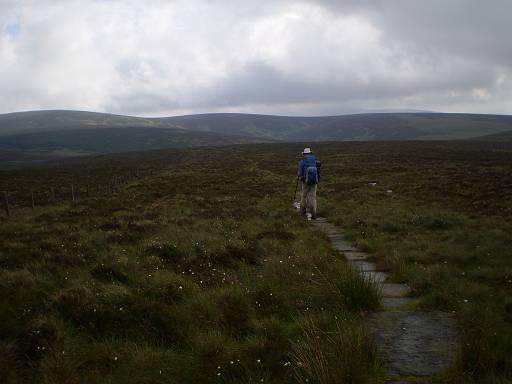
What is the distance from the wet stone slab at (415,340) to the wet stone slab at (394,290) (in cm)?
90

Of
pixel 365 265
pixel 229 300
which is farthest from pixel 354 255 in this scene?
pixel 229 300

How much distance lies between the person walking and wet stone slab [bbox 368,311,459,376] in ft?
28.2

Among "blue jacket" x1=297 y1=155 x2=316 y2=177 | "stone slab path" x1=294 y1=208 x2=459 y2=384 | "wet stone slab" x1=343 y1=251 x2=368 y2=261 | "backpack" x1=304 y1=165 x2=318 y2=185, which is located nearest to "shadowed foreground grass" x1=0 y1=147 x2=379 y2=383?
"stone slab path" x1=294 y1=208 x2=459 y2=384

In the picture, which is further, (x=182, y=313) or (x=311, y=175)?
(x=311, y=175)

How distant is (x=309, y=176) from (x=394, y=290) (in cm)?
746

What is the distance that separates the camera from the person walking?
13.6 metres

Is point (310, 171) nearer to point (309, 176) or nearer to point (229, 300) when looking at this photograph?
point (309, 176)

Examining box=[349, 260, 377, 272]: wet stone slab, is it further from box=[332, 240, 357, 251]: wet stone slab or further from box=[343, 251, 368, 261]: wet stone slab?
box=[332, 240, 357, 251]: wet stone slab

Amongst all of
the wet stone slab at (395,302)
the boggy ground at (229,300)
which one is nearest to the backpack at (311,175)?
the boggy ground at (229,300)

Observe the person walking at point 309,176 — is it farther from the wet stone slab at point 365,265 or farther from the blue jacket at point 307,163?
the wet stone slab at point 365,265

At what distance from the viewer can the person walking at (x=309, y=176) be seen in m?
13.6

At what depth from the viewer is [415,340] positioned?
14.3 ft

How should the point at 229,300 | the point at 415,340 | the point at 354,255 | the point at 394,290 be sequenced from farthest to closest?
1. the point at 354,255
2. the point at 394,290
3. the point at 229,300
4. the point at 415,340

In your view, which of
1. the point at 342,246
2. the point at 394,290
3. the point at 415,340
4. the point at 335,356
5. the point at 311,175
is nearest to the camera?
the point at 335,356
